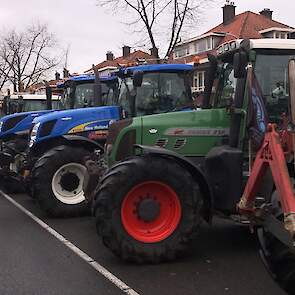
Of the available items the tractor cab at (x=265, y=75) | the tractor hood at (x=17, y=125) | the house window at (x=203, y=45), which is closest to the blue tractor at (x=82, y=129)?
the tractor cab at (x=265, y=75)

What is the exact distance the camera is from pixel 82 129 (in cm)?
946

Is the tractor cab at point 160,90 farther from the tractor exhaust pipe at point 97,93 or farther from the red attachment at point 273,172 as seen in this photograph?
the red attachment at point 273,172

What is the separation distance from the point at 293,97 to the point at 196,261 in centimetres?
282

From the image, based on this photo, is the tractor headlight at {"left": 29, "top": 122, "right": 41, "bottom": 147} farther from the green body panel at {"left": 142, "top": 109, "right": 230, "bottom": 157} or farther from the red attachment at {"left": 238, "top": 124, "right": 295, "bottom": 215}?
the red attachment at {"left": 238, "top": 124, "right": 295, "bottom": 215}

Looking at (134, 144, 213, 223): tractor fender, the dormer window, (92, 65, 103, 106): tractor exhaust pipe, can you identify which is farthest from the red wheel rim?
the dormer window

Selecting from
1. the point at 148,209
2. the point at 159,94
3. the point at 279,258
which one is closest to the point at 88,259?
the point at 148,209

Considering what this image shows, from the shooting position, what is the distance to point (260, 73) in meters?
6.43

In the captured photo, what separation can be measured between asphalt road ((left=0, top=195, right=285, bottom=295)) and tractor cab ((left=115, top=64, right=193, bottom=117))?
2.22m

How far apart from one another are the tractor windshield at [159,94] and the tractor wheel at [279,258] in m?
4.72

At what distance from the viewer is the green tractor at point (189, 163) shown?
19.5 ft

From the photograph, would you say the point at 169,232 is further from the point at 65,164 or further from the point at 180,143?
the point at 65,164

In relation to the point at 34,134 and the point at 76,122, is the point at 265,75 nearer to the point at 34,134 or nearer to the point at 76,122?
the point at 76,122

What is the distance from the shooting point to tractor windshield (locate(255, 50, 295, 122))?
6.41 metres

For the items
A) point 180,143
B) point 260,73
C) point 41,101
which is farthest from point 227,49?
point 41,101
